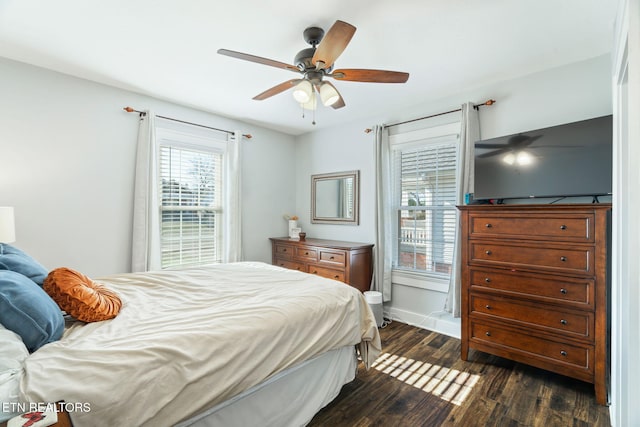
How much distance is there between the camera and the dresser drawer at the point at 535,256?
2053 mm

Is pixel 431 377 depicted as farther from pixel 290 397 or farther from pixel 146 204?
pixel 146 204

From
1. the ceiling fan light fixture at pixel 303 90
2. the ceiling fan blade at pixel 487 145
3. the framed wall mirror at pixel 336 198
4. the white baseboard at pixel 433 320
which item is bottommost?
the white baseboard at pixel 433 320

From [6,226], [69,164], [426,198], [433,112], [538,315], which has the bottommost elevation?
[538,315]

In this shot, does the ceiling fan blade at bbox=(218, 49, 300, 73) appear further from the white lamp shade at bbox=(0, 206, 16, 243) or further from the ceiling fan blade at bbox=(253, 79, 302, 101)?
the white lamp shade at bbox=(0, 206, 16, 243)

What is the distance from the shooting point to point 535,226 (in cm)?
224

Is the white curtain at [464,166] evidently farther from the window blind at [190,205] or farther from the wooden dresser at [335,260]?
the window blind at [190,205]

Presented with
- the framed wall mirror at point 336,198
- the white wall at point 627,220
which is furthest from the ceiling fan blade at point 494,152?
the framed wall mirror at point 336,198

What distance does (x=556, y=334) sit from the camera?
215cm

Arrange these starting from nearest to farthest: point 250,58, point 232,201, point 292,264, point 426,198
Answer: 1. point 250,58
2. point 426,198
3. point 232,201
4. point 292,264

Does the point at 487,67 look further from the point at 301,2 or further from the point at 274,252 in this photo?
the point at 274,252

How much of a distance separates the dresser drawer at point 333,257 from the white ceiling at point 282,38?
74.9 inches

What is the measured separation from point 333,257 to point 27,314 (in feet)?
9.24

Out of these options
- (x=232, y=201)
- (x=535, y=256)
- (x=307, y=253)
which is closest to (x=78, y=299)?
(x=232, y=201)

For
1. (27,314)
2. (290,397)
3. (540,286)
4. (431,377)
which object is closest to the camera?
(27,314)
